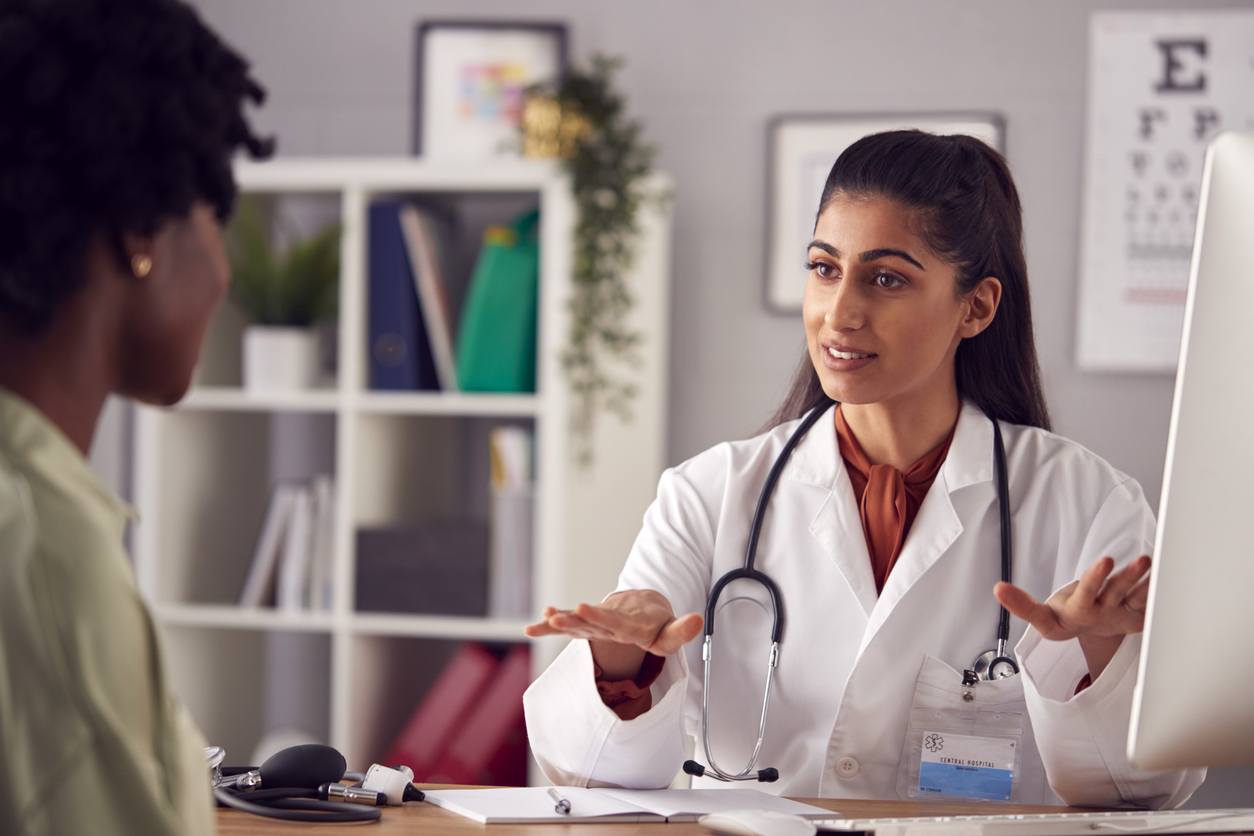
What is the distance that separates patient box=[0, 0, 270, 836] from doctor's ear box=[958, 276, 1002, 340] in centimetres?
101

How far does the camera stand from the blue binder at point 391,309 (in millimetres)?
2451

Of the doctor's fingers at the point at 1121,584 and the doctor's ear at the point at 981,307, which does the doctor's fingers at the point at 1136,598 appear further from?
the doctor's ear at the point at 981,307

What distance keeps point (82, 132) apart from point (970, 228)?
1105 millimetres

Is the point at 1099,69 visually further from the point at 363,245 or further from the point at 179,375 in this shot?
the point at 179,375

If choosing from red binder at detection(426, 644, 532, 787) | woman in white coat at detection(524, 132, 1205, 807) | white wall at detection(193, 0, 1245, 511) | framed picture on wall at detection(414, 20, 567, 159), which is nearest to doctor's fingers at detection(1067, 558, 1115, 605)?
woman in white coat at detection(524, 132, 1205, 807)

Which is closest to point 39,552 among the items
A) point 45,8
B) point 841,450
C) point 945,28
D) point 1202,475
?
point 45,8

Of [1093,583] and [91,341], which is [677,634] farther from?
[91,341]

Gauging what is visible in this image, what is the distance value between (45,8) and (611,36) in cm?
228

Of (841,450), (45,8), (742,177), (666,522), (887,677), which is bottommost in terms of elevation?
(887,677)

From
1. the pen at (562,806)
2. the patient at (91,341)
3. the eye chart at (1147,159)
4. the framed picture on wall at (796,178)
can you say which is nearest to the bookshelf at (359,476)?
the framed picture on wall at (796,178)

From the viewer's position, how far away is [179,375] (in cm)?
77

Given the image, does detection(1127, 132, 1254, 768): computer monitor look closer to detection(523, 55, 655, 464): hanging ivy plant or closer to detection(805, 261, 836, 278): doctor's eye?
detection(805, 261, 836, 278): doctor's eye

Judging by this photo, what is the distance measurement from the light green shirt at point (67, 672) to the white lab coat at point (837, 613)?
2.03 feet

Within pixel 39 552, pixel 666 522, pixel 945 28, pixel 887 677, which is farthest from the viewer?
pixel 945 28
